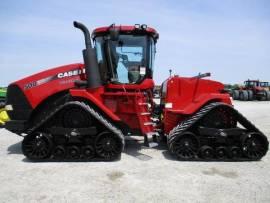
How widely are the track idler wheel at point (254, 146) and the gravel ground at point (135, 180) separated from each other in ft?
0.72

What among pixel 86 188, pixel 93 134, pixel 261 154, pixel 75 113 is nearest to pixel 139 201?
pixel 86 188

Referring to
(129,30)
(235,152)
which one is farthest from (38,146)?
(235,152)

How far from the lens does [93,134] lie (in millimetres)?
6449

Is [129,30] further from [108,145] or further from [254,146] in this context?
[254,146]

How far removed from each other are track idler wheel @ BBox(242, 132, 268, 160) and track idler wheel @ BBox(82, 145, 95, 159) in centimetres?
332

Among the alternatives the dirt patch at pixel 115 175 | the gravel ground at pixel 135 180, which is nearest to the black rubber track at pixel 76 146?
the gravel ground at pixel 135 180

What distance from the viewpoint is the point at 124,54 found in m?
7.16

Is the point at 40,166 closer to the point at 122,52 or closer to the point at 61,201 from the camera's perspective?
the point at 61,201

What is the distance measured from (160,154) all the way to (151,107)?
135 cm

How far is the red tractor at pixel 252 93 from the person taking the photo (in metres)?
33.5

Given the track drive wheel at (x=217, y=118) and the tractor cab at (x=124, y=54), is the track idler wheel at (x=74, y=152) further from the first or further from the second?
the track drive wheel at (x=217, y=118)

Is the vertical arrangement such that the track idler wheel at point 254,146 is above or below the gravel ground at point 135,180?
above

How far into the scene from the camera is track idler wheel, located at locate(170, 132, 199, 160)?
6559mm

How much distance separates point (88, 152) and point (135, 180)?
1600mm
